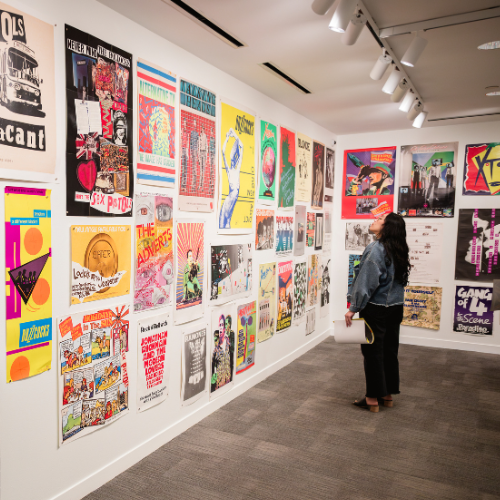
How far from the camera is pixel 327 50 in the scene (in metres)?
2.90

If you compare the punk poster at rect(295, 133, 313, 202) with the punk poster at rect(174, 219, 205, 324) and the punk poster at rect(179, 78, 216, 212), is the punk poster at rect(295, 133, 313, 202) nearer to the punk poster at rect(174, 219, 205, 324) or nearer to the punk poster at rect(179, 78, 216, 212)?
the punk poster at rect(179, 78, 216, 212)

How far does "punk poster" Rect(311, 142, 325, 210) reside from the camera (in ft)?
16.7

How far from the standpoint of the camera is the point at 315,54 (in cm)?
298

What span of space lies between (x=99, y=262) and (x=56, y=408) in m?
0.76

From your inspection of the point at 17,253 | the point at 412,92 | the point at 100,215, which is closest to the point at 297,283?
the point at 412,92

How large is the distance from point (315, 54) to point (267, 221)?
Answer: 1.56 metres

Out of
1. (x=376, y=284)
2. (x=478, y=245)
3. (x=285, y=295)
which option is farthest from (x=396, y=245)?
(x=478, y=245)

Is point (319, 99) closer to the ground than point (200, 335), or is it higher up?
higher up

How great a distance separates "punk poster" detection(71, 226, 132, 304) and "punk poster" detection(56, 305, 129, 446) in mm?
110

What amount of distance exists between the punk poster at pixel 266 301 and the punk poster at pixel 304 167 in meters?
0.96

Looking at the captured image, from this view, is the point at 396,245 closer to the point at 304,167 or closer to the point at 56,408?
the point at 304,167

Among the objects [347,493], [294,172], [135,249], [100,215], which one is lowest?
[347,493]

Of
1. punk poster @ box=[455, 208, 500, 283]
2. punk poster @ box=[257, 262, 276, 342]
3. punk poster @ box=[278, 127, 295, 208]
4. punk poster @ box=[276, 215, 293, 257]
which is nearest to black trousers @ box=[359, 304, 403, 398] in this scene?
punk poster @ box=[257, 262, 276, 342]

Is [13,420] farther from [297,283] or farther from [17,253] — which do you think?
[297,283]
